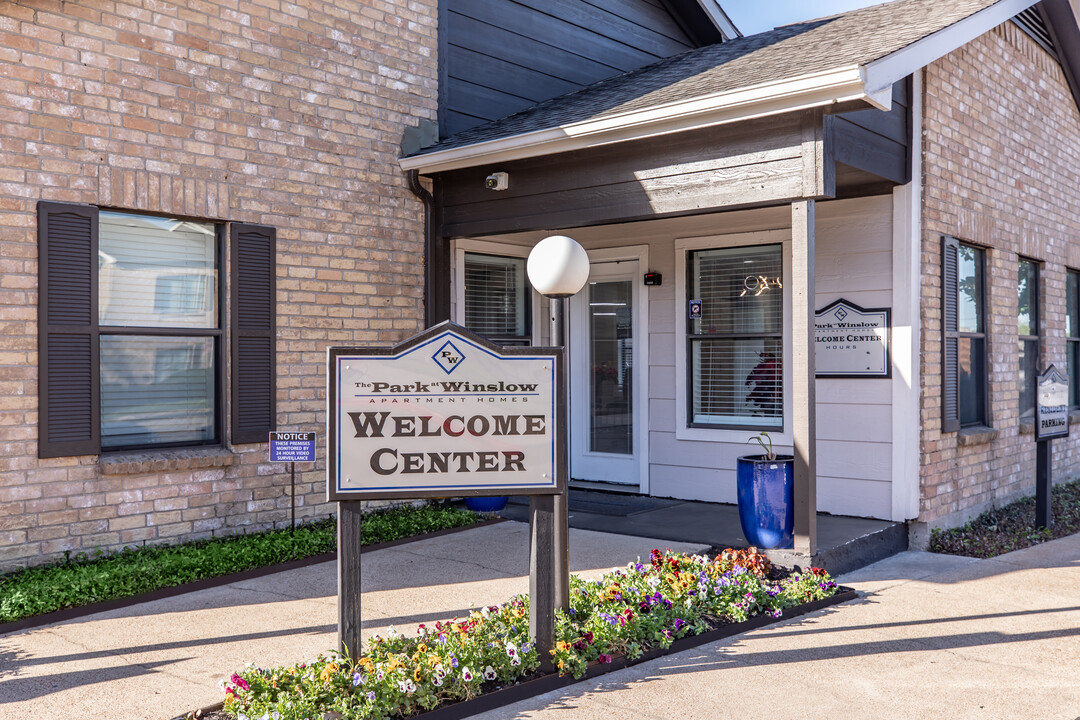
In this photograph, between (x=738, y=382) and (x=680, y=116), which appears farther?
(x=738, y=382)

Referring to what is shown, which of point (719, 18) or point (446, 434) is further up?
point (719, 18)

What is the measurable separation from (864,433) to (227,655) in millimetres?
4890

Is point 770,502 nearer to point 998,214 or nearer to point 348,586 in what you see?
point 348,586

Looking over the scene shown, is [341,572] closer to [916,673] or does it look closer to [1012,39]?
[916,673]

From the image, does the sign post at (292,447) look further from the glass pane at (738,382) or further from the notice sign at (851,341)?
the notice sign at (851,341)

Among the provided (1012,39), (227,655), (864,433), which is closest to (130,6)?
(227,655)

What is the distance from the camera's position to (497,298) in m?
8.69

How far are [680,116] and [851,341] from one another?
242cm

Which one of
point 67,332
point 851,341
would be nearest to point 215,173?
point 67,332

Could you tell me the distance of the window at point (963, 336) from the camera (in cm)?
733

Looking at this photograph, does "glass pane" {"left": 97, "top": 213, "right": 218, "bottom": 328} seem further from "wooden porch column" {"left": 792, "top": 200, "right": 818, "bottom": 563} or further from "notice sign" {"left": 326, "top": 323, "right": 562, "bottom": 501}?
"wooden porch column" {"left": 792, "top": 200, "right": 818, "bottom": 563}

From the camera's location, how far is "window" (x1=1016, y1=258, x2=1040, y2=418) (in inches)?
364

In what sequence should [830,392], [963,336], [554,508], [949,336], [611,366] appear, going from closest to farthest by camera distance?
[554,508] → [830,392] → [949,336] → [963,336] → [611,366]

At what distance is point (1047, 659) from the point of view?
14.6 feet
